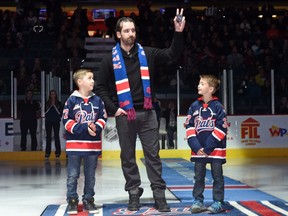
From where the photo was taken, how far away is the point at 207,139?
746 cm

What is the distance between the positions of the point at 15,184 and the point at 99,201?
289 cm

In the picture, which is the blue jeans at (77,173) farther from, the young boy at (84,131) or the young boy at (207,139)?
the young boy at (207,139)

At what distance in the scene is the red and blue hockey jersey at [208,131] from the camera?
7418 mm

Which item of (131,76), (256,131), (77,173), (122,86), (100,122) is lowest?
(77,173)

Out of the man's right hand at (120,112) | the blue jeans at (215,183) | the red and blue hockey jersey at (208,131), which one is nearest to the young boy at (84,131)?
the man's right hand at (120,112)

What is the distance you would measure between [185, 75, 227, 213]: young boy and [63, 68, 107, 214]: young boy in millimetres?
979

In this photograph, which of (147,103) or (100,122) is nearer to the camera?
(147,103)

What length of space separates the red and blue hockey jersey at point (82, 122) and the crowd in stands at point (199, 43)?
10.4 m

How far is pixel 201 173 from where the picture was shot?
24.6 ft

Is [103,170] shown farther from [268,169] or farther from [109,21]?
[109,21]

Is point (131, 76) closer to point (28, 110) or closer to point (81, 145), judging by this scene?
point (81, 145)

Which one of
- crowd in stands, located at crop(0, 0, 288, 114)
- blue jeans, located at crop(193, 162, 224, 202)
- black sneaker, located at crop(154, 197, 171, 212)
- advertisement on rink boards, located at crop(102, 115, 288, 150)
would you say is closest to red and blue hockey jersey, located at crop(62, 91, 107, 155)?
black sneaker, located at crop(154, 197, 171, 212)

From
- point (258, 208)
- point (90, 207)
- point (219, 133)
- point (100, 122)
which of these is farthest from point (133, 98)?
point (258, 208)

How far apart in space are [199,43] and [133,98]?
50.2 ft
